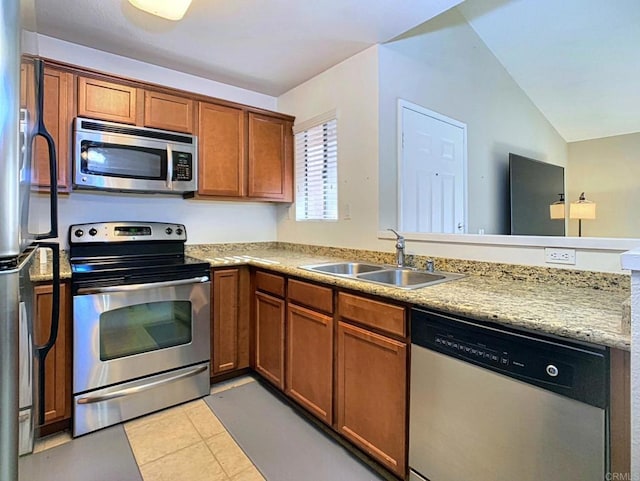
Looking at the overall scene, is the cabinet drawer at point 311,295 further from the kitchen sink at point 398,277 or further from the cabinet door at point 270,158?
the cabinet door at point 270,158

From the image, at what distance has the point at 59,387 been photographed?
1.88m

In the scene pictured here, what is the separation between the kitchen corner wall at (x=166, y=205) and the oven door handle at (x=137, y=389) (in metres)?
1.10

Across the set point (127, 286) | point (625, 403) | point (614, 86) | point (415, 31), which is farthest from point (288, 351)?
point (614, 86)

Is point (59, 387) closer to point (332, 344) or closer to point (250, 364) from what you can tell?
point (250, 364)

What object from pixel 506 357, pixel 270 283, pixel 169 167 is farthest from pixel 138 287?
pixel 506 357

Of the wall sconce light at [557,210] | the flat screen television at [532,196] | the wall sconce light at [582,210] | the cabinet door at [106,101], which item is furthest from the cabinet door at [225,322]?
the wall sconce light at [582,210]

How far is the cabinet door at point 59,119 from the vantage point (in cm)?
207

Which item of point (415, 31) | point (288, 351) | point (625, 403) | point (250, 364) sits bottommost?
point (250, 364)

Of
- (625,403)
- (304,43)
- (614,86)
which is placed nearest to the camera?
(625,403)

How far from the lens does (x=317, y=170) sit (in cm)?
298

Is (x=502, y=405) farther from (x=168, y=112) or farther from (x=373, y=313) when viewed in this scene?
(x=168, y=112)

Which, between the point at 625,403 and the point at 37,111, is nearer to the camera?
the point at 625,403

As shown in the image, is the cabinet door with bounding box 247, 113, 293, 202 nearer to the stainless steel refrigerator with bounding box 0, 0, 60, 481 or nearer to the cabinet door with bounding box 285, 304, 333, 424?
the cabinet door with bounding box 285, 304, 333, 424

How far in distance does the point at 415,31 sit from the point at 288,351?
2.60 metres
